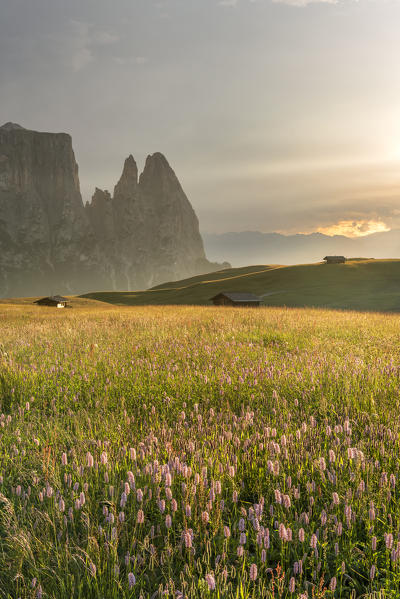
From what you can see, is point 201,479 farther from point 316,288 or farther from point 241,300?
point 316,288

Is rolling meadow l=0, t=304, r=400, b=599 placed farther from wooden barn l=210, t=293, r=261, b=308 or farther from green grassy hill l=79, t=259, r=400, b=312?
green grassy hill l=79, t=259, r=400, b=312

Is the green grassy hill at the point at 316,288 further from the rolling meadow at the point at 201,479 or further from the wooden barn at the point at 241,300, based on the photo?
the rolling meadow at the point at 201,479

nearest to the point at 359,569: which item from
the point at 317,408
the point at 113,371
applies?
the point at 317,408

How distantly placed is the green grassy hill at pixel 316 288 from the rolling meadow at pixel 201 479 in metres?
51.6

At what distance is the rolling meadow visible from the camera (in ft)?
5.92

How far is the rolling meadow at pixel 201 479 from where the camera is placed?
1.80m

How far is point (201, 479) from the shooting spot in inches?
92.6

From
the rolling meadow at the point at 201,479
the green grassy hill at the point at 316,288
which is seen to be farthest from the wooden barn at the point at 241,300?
the rolling meadow at the point at 201,479

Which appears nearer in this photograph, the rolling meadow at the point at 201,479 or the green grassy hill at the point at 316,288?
the rolling meadow at the point at 201,479

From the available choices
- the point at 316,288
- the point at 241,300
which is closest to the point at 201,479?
the point at 241,300

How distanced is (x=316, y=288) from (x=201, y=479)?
254 feet

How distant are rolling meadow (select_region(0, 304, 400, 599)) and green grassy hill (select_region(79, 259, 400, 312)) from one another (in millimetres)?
51614

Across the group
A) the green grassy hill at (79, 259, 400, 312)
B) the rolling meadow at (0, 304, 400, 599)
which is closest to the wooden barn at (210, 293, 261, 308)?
the green grassy hill at (79, 259, 400, 312)

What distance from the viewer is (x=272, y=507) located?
227cm
